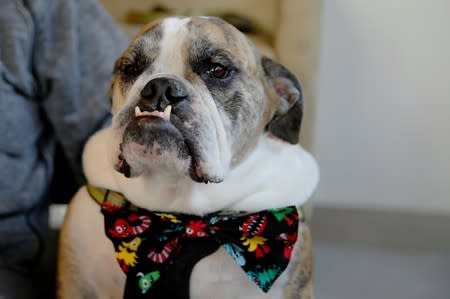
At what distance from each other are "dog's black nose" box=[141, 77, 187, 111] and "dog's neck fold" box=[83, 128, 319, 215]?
169 millimetres

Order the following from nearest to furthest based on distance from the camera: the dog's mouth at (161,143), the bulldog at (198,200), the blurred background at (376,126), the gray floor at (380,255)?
1. the dog's mouth at (161,143)
2. the bulldog at (198,200)
3. the gray floor at (380,255)
4. the blurred background at (376,126)

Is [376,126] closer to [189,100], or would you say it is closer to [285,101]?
[285,101]

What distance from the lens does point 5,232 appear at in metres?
1.07

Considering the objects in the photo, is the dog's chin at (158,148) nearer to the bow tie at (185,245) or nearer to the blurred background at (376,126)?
the bow tie at (185,245)

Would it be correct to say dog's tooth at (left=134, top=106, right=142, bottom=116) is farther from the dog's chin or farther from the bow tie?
the bow tie

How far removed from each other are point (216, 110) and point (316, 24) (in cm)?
88

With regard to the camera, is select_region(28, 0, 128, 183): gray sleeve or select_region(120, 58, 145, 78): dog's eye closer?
select_region(120, 58, 145, 78): dog's eye

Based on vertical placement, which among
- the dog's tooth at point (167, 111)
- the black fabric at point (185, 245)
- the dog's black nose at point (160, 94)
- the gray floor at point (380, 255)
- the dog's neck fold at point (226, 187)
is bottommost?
the gray floor at point (380, 255)

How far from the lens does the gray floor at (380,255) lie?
1695 mm

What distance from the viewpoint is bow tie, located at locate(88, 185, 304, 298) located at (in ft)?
3.09

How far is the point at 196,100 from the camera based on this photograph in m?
0.86

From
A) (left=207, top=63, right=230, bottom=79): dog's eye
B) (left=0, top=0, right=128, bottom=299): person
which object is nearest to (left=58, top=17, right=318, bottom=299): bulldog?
(left=207, top=63, right=230, bottom=79): dog's eye

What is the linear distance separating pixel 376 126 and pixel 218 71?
4.23ft

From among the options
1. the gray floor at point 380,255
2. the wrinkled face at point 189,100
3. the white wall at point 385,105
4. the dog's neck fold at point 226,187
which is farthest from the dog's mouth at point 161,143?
the white wall at point 385,105
